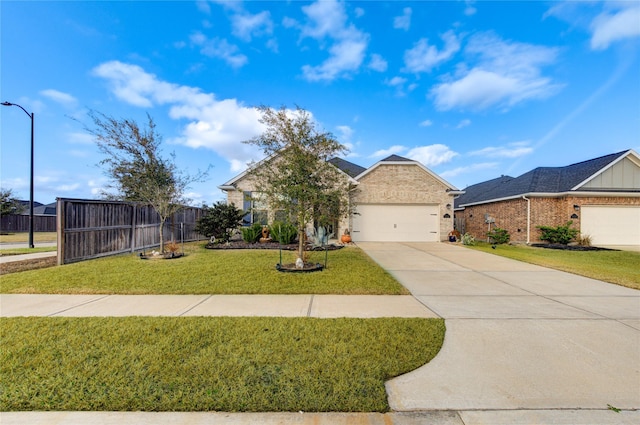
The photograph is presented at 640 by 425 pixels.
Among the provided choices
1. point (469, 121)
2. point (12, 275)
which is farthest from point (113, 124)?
point (469, 121)

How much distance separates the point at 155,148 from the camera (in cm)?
1019

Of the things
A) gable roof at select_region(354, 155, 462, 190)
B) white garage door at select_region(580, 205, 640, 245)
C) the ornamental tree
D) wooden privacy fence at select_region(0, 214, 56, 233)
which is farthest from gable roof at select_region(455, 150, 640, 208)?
wooden privacy fence at select_region(0, 214, 56, 233)

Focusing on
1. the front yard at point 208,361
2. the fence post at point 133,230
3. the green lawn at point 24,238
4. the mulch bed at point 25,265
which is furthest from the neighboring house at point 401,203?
the green lawn at point 24,238

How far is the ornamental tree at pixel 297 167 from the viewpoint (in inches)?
276

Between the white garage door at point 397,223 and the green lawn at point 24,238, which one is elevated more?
the white garage door at point 397,223

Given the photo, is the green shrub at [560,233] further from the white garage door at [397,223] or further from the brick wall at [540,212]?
the white garage door at [397,223]

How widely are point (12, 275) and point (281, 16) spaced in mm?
11146

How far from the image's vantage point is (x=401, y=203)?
15367 millimetres

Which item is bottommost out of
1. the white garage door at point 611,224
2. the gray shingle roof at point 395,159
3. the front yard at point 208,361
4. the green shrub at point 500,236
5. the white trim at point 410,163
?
the front yard at point 208,361

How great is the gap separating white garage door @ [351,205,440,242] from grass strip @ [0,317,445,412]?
11507 mm

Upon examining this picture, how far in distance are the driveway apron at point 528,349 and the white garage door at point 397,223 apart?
9.03m

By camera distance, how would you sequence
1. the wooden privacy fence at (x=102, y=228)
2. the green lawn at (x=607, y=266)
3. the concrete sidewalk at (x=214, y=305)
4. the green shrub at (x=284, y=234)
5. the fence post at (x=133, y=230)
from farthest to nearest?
1. the green shrub at (x=284, y=234)
2. the fence post at (x=133, y=230)
3. the wooden privacy fence at (x=102, y=228)
4. the green lawn at (x=607, y=266)
5. the concrete sidewalk at (x=214, y=305)

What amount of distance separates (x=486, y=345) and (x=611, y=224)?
17489 millimetres

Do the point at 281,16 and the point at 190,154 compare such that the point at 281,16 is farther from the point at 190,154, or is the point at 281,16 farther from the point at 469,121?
the point at 469,121
